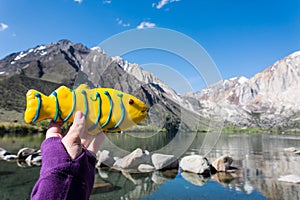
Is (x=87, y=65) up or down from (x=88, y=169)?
up

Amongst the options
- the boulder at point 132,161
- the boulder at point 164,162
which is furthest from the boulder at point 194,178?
the boulder at point 132,161

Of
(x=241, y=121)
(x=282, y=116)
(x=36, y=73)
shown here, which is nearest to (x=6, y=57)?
(x=36, y=73)

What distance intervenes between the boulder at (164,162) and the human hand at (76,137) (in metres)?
12.6

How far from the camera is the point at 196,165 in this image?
43.5 ft

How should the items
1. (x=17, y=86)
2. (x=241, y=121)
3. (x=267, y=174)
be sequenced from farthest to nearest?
(x=241, y=121)
(x=17, y=86)
(x=267, y=174)

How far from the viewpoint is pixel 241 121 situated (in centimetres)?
16838

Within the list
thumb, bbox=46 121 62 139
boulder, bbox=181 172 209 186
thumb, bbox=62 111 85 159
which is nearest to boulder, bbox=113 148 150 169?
boulder, bbox=181 172 209 186

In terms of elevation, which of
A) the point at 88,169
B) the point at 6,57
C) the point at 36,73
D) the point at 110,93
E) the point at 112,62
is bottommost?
the point at 88,169

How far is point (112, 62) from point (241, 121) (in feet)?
577

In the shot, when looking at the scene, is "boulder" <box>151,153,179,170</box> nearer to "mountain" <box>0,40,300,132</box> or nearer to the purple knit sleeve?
"mountain" <box>0,40,300,132</box>

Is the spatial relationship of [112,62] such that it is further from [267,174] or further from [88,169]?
[267,174]

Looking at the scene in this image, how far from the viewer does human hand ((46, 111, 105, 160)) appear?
1100 mm

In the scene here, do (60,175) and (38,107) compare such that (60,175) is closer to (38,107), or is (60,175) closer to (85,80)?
(38,107)

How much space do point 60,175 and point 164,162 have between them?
1319cm
